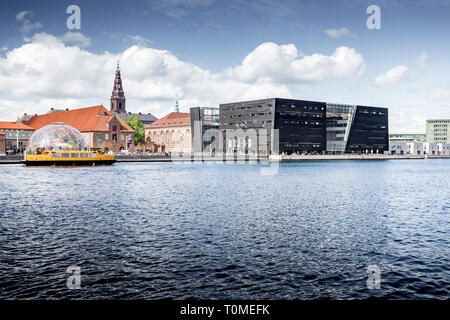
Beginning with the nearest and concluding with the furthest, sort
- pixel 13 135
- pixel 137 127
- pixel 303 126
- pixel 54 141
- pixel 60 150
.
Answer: pixel 60 150, pixel 54 141, pixel 13 135, pixel 137 127, pixel 303 126

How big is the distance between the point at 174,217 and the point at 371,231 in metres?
11.6

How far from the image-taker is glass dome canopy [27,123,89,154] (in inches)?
3880

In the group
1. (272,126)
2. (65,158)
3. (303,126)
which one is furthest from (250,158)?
(65,158)

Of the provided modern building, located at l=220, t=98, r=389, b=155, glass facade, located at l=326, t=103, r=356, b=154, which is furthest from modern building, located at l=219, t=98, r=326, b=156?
glass facade, located at l=326, t=103, r=356, b=154

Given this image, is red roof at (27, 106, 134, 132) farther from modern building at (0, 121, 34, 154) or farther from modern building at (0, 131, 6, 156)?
modern building at (0, 131, 6, 156)

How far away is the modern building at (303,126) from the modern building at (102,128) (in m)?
44.2

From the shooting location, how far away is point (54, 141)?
9969 cm

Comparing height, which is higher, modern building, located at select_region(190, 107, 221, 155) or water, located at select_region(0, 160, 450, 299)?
modern building, located at select_region(190, 107, 221, 155)

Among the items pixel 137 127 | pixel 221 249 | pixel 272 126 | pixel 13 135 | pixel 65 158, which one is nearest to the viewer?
pixel 221 249

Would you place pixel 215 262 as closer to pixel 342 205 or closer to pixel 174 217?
pixel 174 217

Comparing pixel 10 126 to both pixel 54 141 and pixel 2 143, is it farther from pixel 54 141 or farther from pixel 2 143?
pixel 54 141

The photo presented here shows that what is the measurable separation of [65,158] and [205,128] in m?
95.7

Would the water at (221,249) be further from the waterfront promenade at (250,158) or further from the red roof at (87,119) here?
the red roof at (87,119)

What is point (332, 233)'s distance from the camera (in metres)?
20.9
